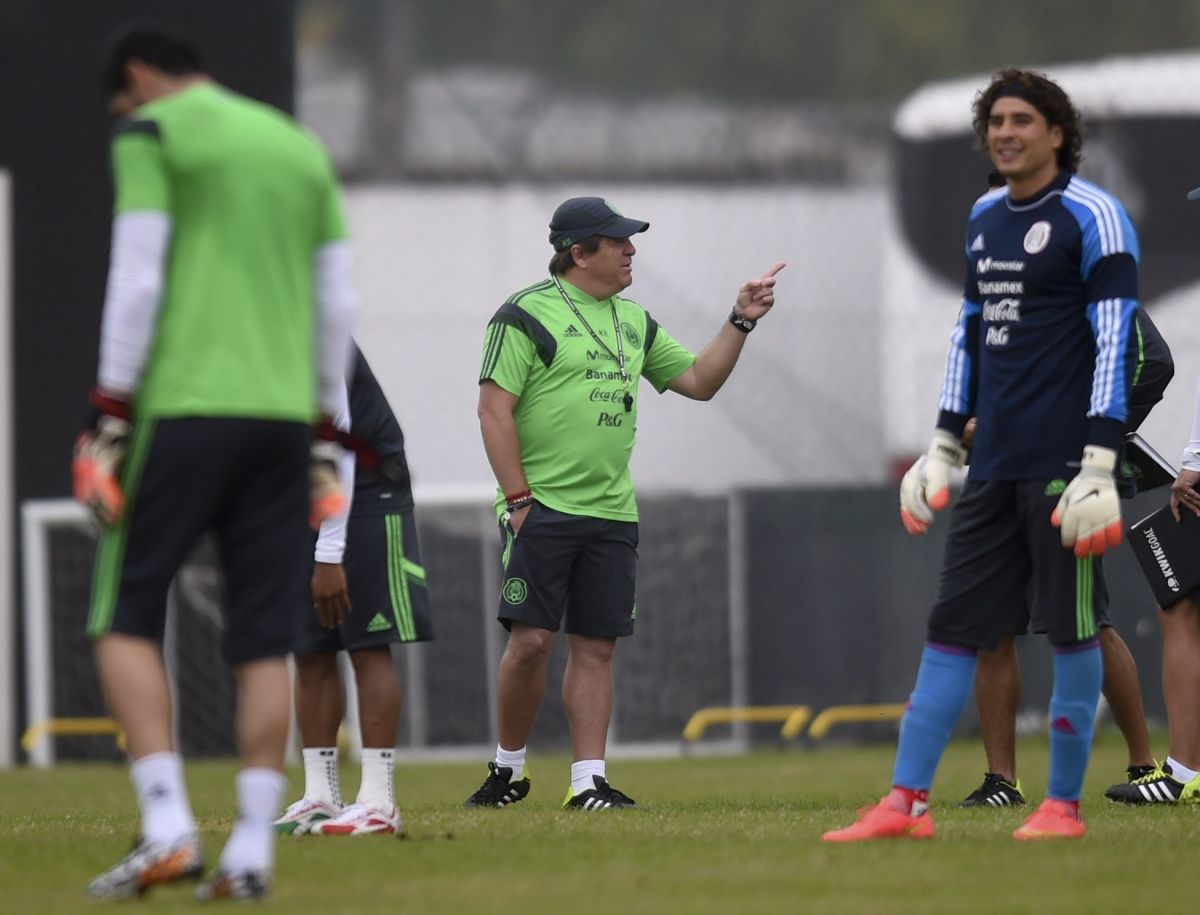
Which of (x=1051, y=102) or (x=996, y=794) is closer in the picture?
(x=1051, y=102)

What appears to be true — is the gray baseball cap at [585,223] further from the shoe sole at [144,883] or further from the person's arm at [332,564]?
the shoe sole at [144,883]

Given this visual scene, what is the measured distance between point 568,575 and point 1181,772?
2.32 m

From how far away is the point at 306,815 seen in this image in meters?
6.69

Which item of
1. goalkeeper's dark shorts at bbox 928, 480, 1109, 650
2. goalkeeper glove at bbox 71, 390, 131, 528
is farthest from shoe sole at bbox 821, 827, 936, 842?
goalkeeper glove at bbox 71, 390, 131, 528

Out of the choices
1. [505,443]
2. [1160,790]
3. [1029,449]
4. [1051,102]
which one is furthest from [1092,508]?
[505,443]

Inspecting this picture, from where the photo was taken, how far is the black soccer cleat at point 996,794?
294 inches

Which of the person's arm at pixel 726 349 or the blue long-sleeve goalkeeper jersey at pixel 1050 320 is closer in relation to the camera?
the blue long-sleeve goalkeeper jersey at pixel 1050 320

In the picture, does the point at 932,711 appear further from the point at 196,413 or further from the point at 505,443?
the point at 505,443

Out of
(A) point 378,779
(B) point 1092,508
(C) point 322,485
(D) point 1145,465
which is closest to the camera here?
(C) point 322,485

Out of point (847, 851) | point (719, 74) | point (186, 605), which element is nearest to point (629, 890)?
point (847, 851)

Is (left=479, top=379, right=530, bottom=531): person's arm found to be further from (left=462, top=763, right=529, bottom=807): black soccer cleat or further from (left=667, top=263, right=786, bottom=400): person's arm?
(left=462, top=763, right=529, bottom=807): black soccer cleat

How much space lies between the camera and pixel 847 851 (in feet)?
18.4

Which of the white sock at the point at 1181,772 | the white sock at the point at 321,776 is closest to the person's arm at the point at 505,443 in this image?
the white sock at the point at 321,776

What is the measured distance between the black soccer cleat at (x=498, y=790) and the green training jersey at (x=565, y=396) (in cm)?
100
